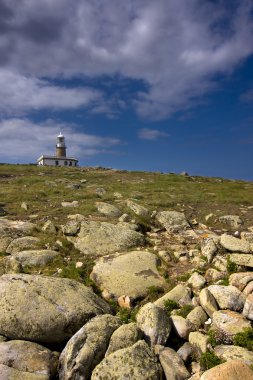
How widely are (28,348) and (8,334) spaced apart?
1111 mm

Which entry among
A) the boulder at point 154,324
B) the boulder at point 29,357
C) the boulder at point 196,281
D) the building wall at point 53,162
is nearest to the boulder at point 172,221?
the boulder at point 196,281

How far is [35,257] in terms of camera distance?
18.5 meters

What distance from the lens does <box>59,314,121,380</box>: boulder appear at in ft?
37.6

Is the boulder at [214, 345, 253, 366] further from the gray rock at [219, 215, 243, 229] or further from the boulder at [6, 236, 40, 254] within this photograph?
the gray rock at [219, 215, 243, 229]

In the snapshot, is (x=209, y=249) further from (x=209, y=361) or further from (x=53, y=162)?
(x=53, y=162)

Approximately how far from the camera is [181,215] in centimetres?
2703

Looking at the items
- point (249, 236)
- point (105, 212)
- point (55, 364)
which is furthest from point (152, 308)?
point (105, 212)

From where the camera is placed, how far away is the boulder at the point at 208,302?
14113mm

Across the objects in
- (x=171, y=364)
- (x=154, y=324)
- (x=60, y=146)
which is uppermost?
(x=60, y=146)

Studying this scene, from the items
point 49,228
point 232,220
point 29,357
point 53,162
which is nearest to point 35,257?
point 49,228

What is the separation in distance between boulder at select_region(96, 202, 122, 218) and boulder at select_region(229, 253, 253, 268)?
34.8 feet

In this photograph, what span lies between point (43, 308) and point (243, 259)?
9376 millimetres

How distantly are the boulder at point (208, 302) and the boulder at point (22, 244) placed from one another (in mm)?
9789

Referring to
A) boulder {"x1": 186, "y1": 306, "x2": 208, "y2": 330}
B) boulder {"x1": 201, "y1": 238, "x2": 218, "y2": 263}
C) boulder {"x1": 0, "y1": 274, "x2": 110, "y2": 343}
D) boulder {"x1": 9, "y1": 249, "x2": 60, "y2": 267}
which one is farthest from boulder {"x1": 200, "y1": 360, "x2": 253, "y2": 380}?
boulder {"x1": 9, "y1": 249, "x2": 60, "y2": 267}
